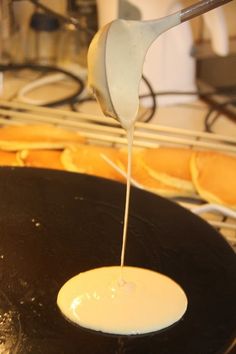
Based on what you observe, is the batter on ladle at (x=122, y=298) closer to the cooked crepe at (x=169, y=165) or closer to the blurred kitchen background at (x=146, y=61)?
the cooked crepe at (x=169, y=165)

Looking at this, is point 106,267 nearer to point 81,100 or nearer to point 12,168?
point 12,168

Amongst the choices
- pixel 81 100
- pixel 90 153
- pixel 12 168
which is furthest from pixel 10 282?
pixel 81 100

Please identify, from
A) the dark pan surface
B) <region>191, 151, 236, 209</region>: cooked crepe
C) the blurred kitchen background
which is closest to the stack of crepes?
<region>191, 151, 236, 209</region>: cooked crepe

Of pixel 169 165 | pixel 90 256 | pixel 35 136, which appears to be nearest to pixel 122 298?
pixel 90 256

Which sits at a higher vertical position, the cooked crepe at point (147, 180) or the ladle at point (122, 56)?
the ladle at point (122, 56)

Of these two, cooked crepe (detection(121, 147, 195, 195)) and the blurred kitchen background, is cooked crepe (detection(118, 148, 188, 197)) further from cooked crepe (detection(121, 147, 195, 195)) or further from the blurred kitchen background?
the blurred kitchen background

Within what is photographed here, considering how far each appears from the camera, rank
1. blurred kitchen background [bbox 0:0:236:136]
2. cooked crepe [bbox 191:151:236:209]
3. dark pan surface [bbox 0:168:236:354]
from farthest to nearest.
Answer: blurred kitchen background [bbox 0:0:236:136]
cooked crepe [bbox 191:151:236:209]
dark pan surface [bbox 0:168:236:354]

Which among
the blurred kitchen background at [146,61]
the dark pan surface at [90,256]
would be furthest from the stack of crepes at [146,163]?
the blurred kitchen background at [146,61]

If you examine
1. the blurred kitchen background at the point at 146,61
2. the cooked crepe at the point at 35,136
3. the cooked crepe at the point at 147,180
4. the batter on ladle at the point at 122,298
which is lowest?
the batter on ladle at the point at 122,298
